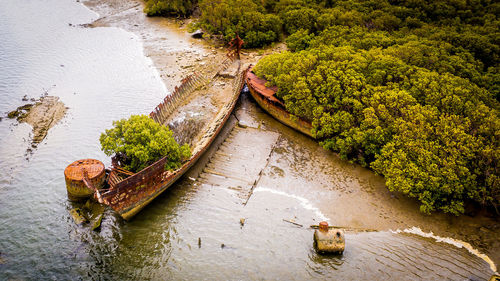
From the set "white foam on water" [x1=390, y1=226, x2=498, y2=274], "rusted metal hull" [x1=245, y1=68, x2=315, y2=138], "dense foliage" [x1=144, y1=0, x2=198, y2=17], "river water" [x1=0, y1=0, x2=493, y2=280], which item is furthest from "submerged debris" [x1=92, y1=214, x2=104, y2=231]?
"dense foliage" [x1=144, y1=0, x2=198, y2=17]

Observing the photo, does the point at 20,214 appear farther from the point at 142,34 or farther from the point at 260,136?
the point at 142,34

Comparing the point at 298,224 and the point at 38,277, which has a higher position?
the point at 298,224

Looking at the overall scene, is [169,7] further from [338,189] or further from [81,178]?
[338,189]

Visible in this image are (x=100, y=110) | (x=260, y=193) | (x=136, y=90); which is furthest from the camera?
(x=136, y=90)

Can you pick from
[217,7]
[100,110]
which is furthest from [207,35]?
[100,110]

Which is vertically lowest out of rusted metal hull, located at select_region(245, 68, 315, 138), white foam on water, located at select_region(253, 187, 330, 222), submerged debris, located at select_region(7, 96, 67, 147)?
submerged debris, located at select_region(7, 96, 67, 147)

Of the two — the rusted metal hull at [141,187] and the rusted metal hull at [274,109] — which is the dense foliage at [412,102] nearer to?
the rusted metal hull at [274,109]

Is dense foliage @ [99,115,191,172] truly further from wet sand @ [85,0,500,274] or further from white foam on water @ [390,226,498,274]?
white foam on water @ [390,226,498,274]
